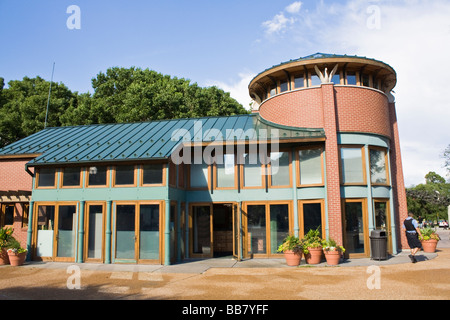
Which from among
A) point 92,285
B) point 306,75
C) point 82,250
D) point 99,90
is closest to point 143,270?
point 92,285

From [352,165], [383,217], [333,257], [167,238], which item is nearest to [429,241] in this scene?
[383,217]

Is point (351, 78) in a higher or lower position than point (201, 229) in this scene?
higher

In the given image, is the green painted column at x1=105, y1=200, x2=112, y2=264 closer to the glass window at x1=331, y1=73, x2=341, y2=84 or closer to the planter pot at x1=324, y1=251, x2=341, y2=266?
the planter pot at x1=324, y1=251, x2=341, y2=266

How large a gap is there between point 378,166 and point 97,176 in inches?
494

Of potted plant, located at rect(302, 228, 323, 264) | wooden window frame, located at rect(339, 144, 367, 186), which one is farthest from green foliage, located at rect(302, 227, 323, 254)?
wooden window frame, located at rect(339, 144, 367, 186)

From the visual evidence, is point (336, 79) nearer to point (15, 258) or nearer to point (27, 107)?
point (15, 258)

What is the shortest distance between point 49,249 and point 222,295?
972 cm

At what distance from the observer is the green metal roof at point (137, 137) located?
1518cm

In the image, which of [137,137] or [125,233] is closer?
[125,233]

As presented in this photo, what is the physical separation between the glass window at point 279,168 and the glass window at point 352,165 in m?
2.40

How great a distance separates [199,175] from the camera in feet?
54.2

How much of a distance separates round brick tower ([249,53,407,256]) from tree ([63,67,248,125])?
16.6m

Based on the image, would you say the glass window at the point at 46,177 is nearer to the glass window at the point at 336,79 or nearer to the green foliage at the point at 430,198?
the glass window at the point at 336,79

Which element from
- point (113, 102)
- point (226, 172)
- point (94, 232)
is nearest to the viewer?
point (94, 232)
